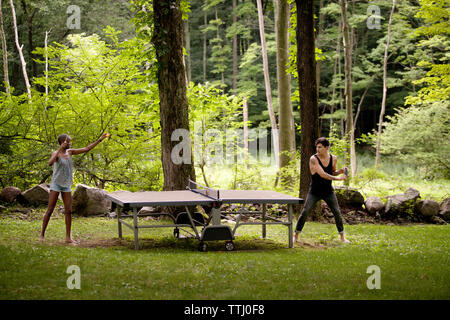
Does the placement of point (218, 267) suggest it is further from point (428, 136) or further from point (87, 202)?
point (428, 136)

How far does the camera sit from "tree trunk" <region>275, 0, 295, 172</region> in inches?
713

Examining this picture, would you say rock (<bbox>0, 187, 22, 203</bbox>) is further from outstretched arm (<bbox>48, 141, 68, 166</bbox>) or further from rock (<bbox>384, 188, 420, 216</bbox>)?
rock (<bbox>384, 188, 420, 216</bbox>)

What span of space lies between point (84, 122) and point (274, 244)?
8.68 metres

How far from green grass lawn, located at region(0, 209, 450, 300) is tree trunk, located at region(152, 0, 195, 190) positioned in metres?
2.58

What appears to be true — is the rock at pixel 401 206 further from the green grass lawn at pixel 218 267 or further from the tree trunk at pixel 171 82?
the tree trunk at pixel 171 82

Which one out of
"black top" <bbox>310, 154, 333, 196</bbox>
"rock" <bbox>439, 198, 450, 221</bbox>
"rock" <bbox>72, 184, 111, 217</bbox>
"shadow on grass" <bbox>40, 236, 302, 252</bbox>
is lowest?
"rock" <bbox>439, 198, 450, 221</bbox>

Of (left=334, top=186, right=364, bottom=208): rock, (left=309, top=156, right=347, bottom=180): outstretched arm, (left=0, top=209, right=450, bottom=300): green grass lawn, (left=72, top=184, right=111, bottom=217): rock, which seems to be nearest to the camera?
(left=0, top=209, right=450, bottom=300): green grass lawn

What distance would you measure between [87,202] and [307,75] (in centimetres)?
709

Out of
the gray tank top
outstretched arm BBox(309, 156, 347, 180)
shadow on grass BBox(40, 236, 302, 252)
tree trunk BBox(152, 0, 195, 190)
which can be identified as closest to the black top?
outstretched arm BBox(309, 156, 347, 180)

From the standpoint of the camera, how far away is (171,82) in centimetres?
1221

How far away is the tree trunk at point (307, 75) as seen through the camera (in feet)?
41.5

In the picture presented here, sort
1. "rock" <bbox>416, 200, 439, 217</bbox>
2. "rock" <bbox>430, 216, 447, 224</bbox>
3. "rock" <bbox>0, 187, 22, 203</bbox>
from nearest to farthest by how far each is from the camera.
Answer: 1. "rock" <bbox>0, 187, 22, 203</bbox>
2. "rock" <bbox>430, 216, 447, 224</bbox>
3. "rock" <bbox>416, 200, 439, 217</bbox>

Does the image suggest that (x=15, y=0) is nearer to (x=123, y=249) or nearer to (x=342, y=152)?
(x=342, y=152)
